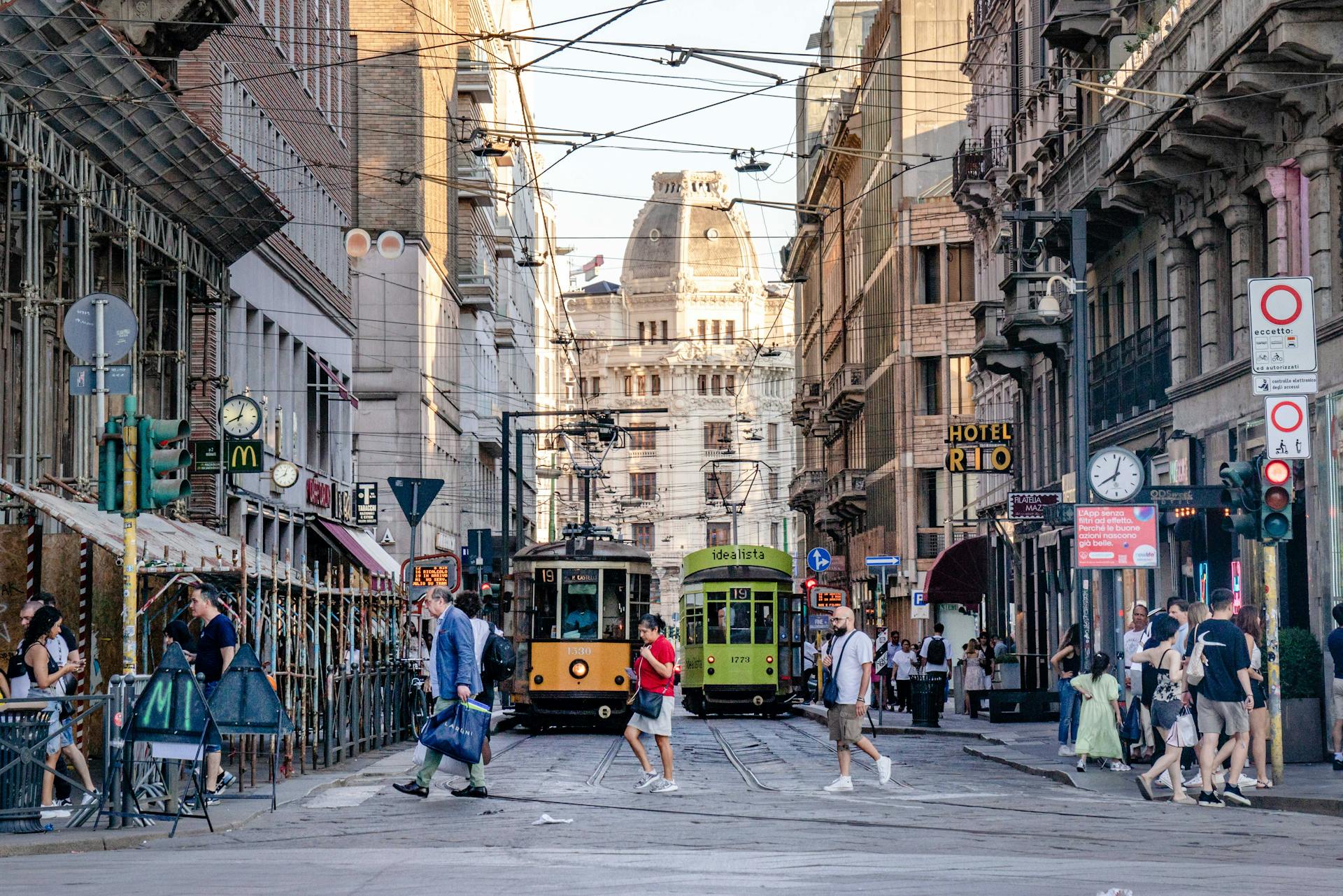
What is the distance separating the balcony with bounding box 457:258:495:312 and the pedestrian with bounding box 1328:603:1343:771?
5704 cm

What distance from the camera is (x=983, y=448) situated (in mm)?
46344

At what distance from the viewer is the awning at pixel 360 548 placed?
4672 cm

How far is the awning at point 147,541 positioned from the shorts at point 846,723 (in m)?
5.72

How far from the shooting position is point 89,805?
15.9m

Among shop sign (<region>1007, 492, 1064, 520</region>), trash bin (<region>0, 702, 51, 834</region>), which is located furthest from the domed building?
trash bin (<region>0, 702, 51, 834</region>)

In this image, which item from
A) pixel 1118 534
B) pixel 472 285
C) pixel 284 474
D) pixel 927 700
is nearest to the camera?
pixel 1118 534

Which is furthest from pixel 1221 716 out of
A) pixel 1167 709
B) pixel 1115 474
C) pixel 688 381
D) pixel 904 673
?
pixel 688 381

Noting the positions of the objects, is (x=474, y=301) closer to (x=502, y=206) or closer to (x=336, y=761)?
(x=502, y=206)

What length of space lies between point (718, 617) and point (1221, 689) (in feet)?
78.9

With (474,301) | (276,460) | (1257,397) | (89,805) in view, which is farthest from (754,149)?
(474,301)

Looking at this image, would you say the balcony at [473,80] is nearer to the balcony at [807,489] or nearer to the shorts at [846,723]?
the balcony at [807,489]

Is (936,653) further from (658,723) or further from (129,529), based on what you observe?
(129,529)

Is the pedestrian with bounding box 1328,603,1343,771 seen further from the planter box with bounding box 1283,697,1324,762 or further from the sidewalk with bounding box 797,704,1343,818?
the planter box with bounding box 1283,697,1324,762

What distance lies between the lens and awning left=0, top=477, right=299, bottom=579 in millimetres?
21047
